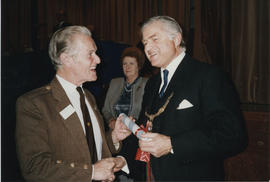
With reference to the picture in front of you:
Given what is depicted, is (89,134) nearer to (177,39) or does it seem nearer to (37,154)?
(37,154)

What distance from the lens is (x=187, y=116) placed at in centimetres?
144

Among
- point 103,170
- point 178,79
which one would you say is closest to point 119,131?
point 103,170

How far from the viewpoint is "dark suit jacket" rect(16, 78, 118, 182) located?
1.29 m

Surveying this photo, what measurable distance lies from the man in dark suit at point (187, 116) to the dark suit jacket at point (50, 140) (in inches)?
17.0

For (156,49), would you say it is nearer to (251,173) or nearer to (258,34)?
(251,173)

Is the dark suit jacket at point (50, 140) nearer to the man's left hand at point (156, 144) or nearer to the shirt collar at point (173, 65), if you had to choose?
the man's left hand at point (156, 144)

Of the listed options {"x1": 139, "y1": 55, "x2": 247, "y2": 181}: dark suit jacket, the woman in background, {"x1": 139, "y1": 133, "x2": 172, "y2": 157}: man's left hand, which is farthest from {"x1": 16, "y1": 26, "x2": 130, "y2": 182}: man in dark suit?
the woman in background

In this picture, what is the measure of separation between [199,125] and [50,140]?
99cm

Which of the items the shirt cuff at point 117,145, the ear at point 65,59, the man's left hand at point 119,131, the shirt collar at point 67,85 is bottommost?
the shirt cuff at point 117,145

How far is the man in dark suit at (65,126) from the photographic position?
1.30 m

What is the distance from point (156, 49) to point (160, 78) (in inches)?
11.5

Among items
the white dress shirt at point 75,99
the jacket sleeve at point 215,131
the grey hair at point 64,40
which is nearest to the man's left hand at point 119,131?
the white dress shirt at point 75,99

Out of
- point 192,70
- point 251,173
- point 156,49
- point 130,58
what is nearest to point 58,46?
point 156,49

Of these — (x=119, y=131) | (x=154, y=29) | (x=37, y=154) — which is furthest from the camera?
(x=119, y=131)
